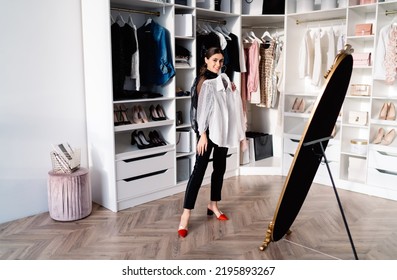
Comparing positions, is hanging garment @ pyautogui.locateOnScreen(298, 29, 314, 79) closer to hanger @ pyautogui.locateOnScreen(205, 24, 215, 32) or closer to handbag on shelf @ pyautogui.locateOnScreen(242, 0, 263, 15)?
handbag on shelf @ pyautogui.locateOnScreen(242, 0, 263, 15)

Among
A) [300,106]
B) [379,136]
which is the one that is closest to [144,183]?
[300,106]

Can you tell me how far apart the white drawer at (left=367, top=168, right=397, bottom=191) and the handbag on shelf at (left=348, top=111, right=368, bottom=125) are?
1.68ft

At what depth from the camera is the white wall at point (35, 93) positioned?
132 inches

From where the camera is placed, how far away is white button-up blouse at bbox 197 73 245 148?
119 inches

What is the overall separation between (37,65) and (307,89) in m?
3.18

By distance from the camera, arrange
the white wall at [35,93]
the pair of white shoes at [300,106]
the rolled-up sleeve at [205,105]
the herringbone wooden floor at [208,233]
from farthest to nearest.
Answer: the pair of white shoes at [300,106], the white wall at [35,93], the rolled-up sleeve at [205,105], the herringbone wooden floor at [208,233]

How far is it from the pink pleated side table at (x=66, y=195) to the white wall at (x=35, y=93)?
0.82ft

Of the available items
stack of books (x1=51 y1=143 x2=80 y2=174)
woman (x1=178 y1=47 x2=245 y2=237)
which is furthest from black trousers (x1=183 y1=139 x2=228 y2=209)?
stack of books (x1=51 y1=143 x2=80 y2=174)

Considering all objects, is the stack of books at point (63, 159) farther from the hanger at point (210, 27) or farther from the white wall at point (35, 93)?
the hanger at point (210, 27)

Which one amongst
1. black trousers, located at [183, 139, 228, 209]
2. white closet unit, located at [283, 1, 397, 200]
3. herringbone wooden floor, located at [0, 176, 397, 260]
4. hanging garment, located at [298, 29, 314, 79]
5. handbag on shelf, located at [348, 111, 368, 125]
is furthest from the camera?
hanging garment, located at [298, 29, 314, 79]

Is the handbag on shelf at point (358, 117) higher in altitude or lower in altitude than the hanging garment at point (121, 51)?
lower

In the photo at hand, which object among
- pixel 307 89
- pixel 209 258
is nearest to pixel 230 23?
pixel 307 89

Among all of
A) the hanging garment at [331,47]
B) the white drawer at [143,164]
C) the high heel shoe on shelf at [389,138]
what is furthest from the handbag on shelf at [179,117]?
the high heel shoe on shelf at [389,138]

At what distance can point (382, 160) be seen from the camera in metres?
4.10
